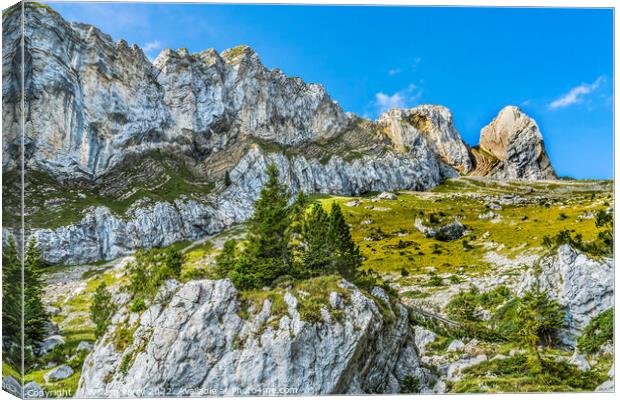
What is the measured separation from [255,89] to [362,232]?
47.3m

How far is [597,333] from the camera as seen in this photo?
79.1 ft

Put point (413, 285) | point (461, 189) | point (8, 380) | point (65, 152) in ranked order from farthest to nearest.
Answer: point (461, 189) → point (65, 152) → point (413, 285) → point (8, 380)

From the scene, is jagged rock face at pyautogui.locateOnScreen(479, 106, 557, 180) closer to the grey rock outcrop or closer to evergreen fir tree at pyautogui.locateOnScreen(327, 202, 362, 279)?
evergreen fir tree at pyautogui.locateOnScreen(327, 202, 362, 279)

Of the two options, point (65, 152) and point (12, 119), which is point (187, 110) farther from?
point (12, 119)

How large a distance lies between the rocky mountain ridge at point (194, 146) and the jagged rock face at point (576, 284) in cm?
1067

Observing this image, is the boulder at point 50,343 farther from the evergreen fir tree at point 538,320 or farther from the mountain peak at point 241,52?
the evergreen fir tree at point 538,320

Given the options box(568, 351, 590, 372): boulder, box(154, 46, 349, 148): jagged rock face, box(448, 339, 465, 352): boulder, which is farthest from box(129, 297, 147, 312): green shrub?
box(154, 46, 349, 148): jagged rock face

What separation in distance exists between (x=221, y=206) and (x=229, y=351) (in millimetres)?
23923

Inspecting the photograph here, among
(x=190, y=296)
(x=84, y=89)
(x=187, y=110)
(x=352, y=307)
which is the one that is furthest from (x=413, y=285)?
(x=187, y=110)

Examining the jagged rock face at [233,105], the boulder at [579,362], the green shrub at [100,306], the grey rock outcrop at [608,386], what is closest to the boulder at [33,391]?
the green shrub at [100,306]

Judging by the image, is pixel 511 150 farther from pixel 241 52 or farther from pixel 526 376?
pixel 526 376

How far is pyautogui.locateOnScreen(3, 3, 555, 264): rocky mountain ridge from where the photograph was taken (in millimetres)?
39438

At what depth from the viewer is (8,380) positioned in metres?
18.9

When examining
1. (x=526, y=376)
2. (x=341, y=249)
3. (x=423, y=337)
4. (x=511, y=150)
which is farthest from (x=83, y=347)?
(x=511, y=150)
